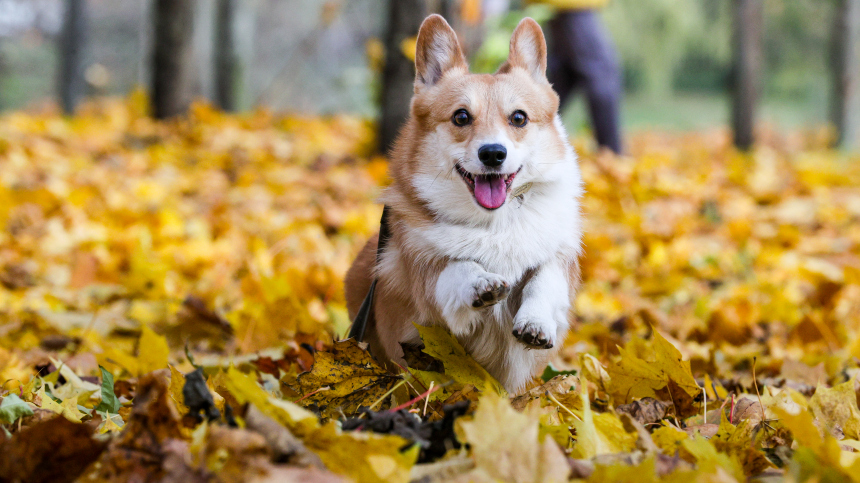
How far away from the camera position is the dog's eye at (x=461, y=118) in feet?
6.08

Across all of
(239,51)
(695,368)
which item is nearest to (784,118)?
(239,51)

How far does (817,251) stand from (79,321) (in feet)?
11.5

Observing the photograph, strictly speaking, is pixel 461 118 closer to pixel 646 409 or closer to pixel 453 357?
pixel 453 357

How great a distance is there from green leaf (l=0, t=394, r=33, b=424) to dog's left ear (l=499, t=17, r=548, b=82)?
1.46 m

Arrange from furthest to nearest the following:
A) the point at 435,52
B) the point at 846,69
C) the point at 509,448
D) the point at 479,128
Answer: the point at 846,69 < the point at 435,52 < the point at 479,128 < the point at 509,448

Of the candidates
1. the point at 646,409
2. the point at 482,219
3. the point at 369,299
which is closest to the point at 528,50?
the point at 482,219

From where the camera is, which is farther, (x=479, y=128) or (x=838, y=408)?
(x=479, y=128)

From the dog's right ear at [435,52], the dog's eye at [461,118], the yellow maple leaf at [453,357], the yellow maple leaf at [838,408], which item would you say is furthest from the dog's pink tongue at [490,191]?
the yellow maple leaf at [838,408]

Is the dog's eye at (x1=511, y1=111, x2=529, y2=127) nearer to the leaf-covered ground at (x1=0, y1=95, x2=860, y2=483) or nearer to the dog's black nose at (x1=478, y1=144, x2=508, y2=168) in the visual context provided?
the dog's black nose at (x1=478, y1=144, x2=508, y2=168)

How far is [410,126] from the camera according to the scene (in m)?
1.99

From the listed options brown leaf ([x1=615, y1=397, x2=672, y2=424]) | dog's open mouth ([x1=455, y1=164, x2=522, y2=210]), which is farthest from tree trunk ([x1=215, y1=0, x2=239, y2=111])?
brown leaf ([x1=615, y1=397, x2=672, y2=424])

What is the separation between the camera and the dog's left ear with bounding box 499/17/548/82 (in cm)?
199

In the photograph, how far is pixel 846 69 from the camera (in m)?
9.22

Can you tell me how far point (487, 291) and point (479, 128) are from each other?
1.76 ft
